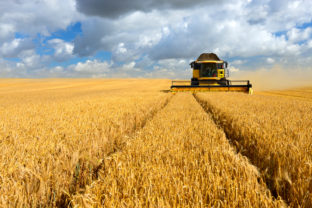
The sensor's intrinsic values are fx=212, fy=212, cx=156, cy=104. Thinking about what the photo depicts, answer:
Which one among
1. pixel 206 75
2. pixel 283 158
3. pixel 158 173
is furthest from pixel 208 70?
pixel 158 173

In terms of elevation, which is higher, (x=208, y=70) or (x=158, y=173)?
(x=208, y=70)

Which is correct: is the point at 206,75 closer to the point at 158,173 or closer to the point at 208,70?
the point at 208,70


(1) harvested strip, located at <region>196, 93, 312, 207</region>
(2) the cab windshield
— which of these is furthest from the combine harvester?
(1) harvested strip, located at <region>196, 93, 312, 207</region>

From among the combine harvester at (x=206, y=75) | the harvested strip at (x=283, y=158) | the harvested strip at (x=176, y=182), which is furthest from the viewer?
the combine harvester at (x=206, y=75)

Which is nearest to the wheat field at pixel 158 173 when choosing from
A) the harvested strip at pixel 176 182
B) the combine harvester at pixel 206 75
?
the harvested strip at pixel 176 182

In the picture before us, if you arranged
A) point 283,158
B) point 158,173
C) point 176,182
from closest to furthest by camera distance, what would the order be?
point 176,182, point 158,173, point 283,158

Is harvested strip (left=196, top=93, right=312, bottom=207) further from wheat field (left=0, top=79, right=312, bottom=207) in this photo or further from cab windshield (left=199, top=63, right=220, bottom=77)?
cab windshield (left=199, top=63, right=220, bottom=77)

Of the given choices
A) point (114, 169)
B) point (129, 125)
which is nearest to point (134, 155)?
point (114, 169)

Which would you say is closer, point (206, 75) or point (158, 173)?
point (158, 173)

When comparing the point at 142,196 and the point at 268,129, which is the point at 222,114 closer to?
the point at 268,129

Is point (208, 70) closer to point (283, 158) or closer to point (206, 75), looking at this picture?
point (206, 75)

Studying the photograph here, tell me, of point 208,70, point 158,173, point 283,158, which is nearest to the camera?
point 158,173

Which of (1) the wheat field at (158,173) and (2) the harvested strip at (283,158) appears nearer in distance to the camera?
(1) the wheat field at (158,173)

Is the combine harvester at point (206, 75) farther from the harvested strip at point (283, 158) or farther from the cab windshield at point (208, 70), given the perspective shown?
the harvested strip at point (283, 158)
